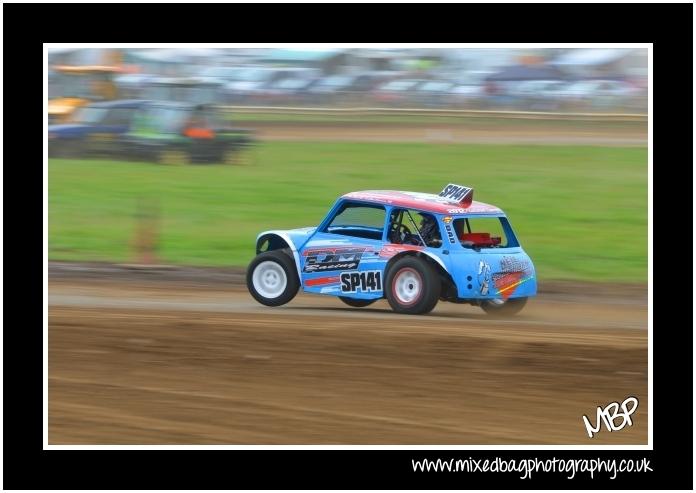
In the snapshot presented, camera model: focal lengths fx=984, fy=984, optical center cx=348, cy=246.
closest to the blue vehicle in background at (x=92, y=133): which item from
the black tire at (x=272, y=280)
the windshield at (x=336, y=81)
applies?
the windshield at (x=336, y=81)

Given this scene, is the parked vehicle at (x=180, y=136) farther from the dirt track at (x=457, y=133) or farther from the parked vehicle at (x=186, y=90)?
the dirt track at (x=457, y=133)

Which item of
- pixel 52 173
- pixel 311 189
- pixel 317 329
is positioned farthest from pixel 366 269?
pixel 52 173

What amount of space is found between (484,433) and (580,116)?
15737mm

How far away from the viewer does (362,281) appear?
12.8m

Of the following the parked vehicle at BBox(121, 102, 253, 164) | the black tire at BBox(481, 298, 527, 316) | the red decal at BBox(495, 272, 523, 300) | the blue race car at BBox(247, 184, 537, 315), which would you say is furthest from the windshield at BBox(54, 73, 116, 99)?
the red decal at BBox(495, 272, 523, 300)

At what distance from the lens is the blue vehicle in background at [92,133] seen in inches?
899

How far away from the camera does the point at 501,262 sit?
1251cm

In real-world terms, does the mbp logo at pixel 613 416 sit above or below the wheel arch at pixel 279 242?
below

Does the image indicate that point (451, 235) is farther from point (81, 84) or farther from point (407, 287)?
point (81, 84)

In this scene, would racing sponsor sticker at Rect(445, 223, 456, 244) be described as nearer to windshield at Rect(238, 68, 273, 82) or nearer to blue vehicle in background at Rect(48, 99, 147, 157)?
blue vehicle in background at Rect(48, 99, 147, 157)

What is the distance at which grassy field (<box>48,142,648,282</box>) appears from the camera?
18.2 meters

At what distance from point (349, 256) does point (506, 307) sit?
2417 mm

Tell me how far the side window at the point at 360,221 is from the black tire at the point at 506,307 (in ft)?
6.18

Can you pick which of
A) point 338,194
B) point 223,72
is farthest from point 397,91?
point 338,194
